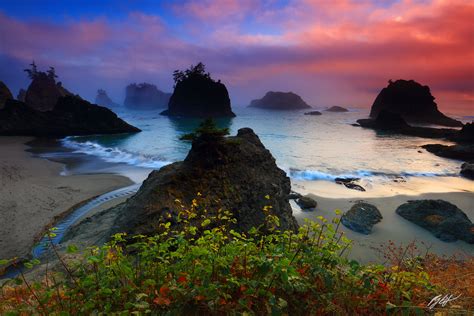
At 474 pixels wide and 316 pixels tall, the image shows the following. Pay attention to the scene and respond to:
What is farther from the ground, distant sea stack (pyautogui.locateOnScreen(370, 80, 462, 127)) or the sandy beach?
distant sea stack (pyautogui.locateOnScreen(370, 80, 462, 127))

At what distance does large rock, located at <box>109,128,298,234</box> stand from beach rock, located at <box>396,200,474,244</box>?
6325 mm

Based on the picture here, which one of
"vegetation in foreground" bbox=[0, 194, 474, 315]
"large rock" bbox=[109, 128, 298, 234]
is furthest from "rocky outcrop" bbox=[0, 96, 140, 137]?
"vegetation in foreground" bbox=[0, 194, 474, 315]

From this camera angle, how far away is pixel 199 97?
112188 millimetres

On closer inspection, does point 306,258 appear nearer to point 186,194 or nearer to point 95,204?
point 186,194

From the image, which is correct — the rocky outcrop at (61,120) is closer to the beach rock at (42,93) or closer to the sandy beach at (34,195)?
the sandy beach at (34,195)

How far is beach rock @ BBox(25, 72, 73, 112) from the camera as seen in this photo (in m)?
86.6

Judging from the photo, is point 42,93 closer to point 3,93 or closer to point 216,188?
point 3,93

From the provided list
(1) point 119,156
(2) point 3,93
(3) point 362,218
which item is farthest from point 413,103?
(2) point 3,93

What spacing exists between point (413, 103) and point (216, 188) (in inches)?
5154

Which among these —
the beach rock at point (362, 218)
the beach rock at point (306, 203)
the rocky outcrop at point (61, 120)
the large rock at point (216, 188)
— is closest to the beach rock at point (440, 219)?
the beach rock at point (362, 218)

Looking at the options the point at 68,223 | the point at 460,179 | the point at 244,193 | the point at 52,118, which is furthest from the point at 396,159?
the point at 52,118

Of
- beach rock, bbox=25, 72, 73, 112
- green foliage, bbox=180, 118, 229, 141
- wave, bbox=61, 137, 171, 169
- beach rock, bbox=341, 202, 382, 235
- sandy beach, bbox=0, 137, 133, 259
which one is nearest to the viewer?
green foliage, bbox=180, 118, 229, 141

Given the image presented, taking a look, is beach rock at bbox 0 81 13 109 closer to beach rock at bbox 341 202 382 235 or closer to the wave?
the wave

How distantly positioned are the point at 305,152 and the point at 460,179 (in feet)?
54.1
